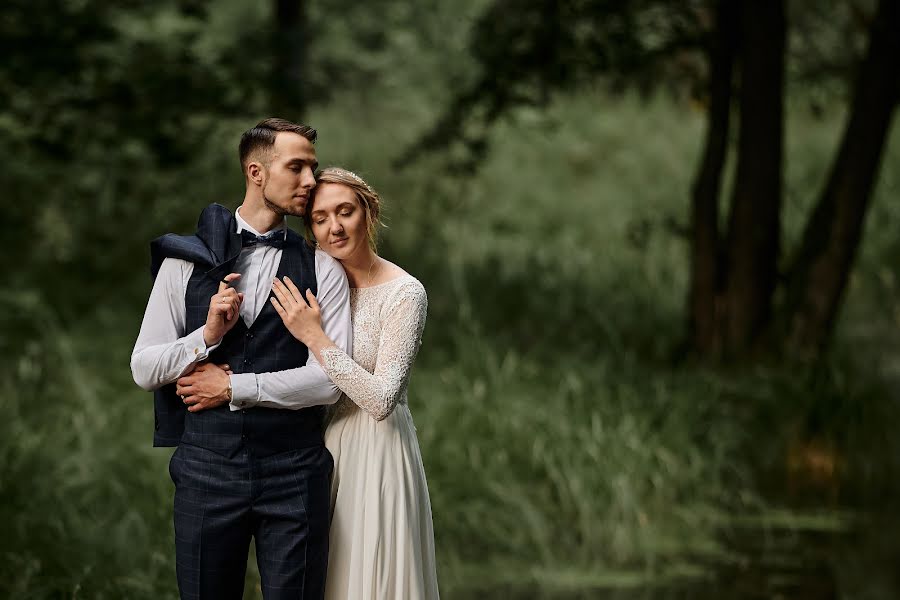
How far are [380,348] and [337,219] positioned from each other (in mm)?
376

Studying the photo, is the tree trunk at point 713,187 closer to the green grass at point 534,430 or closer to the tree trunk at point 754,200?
the tree trunk at point 754,200

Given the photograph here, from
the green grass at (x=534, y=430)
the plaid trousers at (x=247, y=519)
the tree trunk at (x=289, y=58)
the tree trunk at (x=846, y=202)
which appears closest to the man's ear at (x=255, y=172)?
the plaid trousers at (x=247, y=519)

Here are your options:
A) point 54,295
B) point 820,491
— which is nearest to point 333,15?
point 54,295

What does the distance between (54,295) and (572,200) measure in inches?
282

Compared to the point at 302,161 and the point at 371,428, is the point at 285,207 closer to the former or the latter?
the point at 302,161

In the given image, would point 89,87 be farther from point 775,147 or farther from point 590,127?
point 590,127

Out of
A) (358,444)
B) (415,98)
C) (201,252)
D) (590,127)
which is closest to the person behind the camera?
(201,252)

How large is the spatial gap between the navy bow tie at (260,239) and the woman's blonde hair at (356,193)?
0.40ft

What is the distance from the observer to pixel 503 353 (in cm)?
939

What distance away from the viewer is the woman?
360 cm

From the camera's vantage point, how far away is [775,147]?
910 centimetres

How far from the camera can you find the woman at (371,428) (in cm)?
360

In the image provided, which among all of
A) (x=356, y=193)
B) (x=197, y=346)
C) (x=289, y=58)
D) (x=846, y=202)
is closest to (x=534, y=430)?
(x=846, y=202)

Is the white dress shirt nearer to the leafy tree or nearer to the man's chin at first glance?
the man's chin
